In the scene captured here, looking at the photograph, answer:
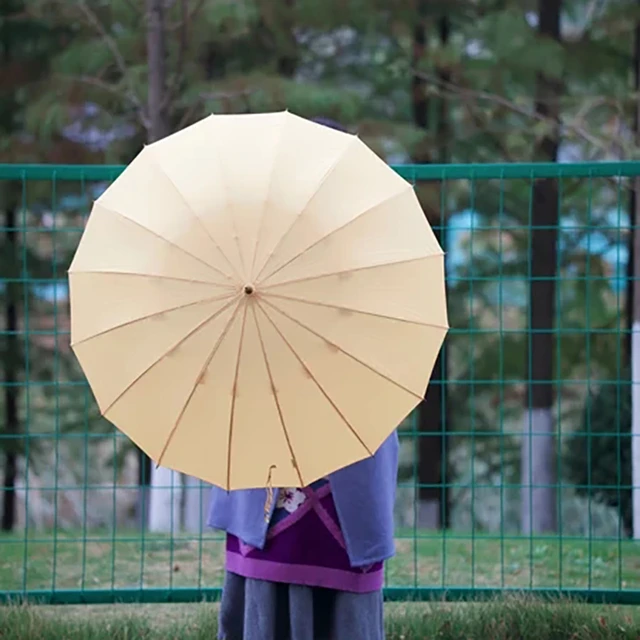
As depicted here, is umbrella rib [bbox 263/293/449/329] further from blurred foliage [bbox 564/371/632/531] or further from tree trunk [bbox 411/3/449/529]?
tree trunk [bbox 411/3/449/529]

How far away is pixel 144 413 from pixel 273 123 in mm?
846

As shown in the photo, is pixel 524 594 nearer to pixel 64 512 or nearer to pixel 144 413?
pixel 144 413

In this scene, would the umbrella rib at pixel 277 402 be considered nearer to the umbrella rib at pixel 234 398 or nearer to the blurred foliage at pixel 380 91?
the umbrella rib at pixel 234 398

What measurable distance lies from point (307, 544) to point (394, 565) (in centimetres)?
306

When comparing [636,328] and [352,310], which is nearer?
[352,310]

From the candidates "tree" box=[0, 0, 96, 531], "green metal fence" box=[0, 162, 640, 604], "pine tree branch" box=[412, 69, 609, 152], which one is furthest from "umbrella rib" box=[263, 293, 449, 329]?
"tree" box=[0, 0, 96, 531]

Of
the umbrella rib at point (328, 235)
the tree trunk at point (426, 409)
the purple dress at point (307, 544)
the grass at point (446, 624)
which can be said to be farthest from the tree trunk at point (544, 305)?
the umbrella rib at point (328, 235)

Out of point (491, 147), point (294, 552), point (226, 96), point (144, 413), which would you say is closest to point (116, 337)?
point (144, 413)

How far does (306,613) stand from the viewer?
3.60 m

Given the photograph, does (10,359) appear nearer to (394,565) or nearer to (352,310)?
(394,565)

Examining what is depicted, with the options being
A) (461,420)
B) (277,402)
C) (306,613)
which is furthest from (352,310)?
(461,420)

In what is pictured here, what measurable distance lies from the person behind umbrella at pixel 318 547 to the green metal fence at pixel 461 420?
158cm

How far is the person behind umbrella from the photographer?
3.54m

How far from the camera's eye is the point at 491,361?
13.4 m
